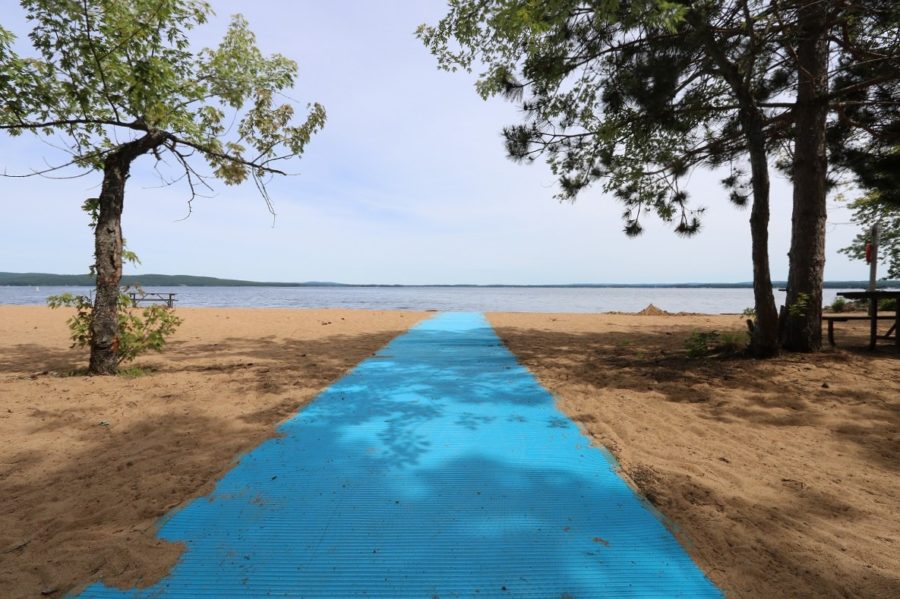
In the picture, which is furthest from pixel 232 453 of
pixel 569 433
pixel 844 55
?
pixel 844 55

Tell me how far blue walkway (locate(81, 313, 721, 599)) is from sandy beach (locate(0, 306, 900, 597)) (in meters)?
0.19

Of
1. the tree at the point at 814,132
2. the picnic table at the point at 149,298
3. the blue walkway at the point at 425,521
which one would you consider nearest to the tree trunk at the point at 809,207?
the tree at the point at 814,132

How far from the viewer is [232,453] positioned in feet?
10.6

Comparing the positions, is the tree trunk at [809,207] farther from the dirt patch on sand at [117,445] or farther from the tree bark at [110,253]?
the tree bark at [110,253]

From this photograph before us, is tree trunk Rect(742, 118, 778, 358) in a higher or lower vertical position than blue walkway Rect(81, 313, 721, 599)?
higher

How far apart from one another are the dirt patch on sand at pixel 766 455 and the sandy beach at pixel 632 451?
0.04ft

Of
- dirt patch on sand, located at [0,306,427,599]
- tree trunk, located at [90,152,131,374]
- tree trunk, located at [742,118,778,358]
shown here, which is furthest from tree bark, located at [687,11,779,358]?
tree trunk, located at [90,152,131,374]

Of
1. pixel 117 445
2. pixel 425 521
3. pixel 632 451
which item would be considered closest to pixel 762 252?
pixel 632 451

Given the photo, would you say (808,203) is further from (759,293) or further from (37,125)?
(37,125)

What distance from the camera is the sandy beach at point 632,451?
1.96 m

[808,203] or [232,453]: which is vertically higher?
[808,203]

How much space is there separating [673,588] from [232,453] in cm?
316

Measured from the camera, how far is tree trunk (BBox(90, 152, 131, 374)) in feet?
18.2

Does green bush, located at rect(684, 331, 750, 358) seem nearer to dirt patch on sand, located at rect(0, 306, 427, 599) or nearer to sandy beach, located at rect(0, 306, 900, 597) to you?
sandy beach, located at rect(0, 306, 900, 597)
